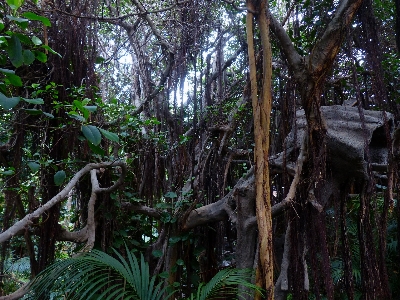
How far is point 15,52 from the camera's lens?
1.17 m

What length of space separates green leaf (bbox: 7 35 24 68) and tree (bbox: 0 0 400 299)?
0.61 ft

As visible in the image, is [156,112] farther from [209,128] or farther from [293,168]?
[293,168]

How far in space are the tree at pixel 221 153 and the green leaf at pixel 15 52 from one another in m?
0.19

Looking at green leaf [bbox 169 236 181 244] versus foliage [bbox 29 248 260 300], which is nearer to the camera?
foliage [bbox 29 248 260 300]

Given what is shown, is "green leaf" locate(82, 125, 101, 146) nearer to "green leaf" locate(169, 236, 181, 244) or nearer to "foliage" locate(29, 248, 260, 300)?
"foliage" locate(29, 248, 260, 300)

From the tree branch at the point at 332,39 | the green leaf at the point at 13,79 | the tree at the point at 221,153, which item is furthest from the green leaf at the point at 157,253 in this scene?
the green leaf at the point at 13,79

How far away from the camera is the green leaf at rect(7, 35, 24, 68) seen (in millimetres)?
1169

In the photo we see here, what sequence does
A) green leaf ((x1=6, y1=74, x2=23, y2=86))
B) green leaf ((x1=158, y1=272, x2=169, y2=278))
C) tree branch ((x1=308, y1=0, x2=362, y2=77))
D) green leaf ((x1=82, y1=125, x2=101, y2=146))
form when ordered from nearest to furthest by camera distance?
green leaf ((x1=6, y1=74, x2=23, y2=86)) < green leaf ((x1=82, y1=125, x2=101, y2=146)) < tree branch ((x1=308, y1=0, x2=362, y2=77)) < green leaf ((x1=158, y1=272, x2=169, y2=278))

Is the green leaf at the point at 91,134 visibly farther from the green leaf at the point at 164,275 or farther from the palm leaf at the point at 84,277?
the green leaf at the point at 164,275

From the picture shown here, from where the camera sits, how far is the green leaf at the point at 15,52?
46.0 inches

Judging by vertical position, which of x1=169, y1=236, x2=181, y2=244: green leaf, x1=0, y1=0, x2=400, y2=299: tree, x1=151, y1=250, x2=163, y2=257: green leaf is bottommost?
x1=151, y1=250, x2=163, y2=257: green leaf

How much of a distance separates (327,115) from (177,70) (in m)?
1.66

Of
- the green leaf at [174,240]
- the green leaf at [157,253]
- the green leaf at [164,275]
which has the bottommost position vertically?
the green leaf at [164,275]

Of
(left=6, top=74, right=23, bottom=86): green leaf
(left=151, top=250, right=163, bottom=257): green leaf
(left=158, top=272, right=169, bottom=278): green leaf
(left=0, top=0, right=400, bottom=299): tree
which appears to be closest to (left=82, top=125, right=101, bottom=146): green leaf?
(left=0, top=0, right=400, bottom=299): tree
